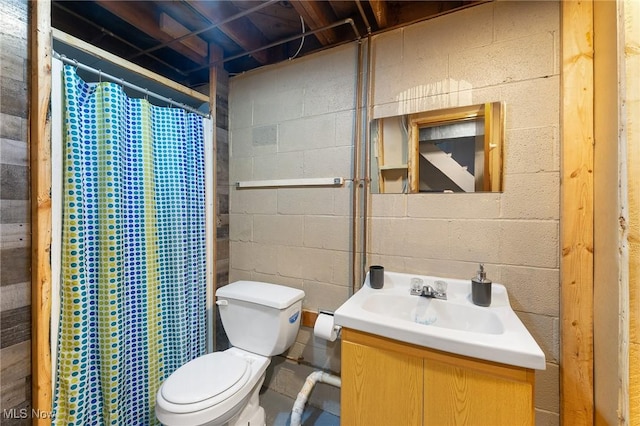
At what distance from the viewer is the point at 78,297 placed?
111cm

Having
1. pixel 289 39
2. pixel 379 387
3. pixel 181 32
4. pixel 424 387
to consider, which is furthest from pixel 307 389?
pixel 181 32

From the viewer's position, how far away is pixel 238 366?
→ 51.1 inches

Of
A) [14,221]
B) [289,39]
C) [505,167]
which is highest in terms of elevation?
[289,39]

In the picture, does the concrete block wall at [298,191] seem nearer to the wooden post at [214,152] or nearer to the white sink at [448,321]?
the wooden post at [214,152]

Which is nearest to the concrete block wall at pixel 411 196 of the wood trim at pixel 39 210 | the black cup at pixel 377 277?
the black cup at pixel 377 277

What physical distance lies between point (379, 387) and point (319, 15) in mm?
1757

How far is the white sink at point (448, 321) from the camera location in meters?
0.78

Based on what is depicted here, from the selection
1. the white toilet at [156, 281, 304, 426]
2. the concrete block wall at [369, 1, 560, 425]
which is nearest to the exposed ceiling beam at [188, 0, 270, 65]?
the concrete block wall at [369, 1, 560, 425]

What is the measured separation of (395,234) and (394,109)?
0.67m

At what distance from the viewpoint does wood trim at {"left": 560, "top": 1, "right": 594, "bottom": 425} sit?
1029mm

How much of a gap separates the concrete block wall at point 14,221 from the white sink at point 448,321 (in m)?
1.22

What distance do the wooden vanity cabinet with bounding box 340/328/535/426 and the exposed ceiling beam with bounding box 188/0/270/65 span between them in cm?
172

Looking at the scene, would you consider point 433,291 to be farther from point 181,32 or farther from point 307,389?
point 181,32

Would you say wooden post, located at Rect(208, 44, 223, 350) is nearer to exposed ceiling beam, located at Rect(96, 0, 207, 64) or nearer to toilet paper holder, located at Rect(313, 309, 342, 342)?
exposed ceiling beam, located at Rect(96, 0, 207, 64)
